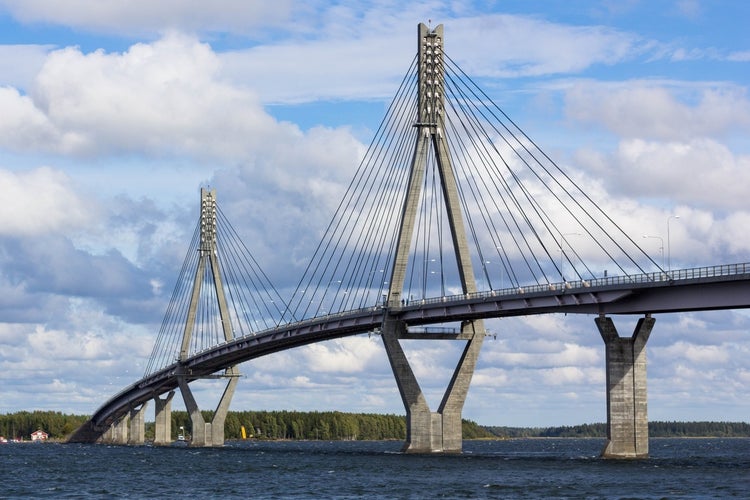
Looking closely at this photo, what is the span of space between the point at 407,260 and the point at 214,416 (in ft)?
231

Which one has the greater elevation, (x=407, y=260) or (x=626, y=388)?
(x=407, y=260)

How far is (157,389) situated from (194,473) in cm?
8960

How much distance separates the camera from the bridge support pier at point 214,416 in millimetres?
165250

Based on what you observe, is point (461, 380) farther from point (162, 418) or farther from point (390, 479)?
point (162, 418)

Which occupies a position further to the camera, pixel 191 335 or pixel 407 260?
pixel 191 335

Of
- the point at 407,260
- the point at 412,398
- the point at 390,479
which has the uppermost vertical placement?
the point at 407,260

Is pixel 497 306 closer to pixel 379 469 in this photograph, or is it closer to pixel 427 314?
pixel 427 314

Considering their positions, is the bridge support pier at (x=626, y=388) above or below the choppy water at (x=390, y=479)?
above

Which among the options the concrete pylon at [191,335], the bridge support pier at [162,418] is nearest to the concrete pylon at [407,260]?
the concrete pylon at [191,335]

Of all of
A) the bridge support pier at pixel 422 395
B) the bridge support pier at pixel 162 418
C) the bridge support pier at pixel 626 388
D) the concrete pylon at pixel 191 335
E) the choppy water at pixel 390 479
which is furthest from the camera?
the bridge support pier at pixel 162 418

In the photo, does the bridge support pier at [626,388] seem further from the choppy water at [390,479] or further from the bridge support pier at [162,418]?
the bridge support pier at [162,418]

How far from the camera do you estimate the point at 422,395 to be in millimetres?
110875

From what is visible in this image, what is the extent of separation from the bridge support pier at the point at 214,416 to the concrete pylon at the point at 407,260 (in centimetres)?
5547

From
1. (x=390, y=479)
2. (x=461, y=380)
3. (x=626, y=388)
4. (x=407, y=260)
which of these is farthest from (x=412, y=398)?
(x=390, y=479)
